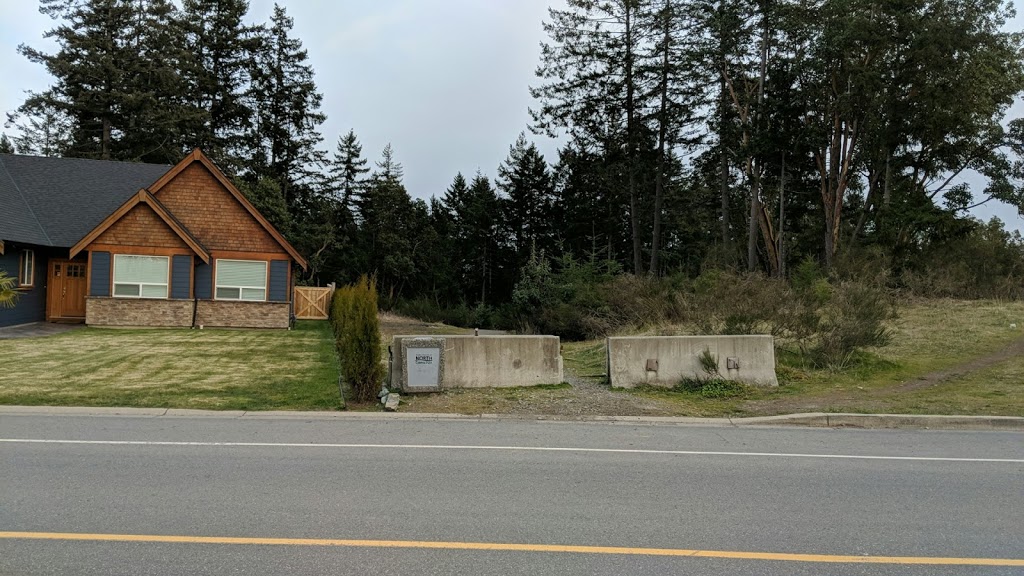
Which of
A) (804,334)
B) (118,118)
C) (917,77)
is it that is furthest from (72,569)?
(118,118)

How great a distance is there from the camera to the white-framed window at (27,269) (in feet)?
75.4

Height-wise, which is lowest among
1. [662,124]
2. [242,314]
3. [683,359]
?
[683,359]

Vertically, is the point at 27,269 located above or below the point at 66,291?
above

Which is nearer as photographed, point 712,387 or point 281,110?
point 712,387

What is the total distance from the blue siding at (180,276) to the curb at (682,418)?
15.1 meters

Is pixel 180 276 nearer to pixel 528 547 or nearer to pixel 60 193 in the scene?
pixel 60 193

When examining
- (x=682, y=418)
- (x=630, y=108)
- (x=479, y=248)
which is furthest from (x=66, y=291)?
(x=479, y=248)

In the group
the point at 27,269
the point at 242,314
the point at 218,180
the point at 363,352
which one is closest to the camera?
the point at 363,352

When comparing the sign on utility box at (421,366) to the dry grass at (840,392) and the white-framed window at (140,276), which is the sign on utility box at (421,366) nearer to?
the dry grass at (840,392)

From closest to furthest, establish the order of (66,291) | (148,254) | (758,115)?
(148,254) → (66,291) → (758,115)

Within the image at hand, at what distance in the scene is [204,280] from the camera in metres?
25.3

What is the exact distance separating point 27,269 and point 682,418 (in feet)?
76.0

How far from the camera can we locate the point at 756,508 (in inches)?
229

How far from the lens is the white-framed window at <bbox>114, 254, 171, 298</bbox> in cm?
2420
